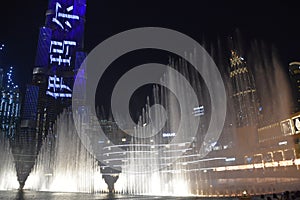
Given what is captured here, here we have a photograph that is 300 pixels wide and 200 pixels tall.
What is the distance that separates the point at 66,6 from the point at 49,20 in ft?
28.3

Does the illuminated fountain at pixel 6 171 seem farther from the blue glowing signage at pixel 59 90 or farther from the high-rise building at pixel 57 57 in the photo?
the blue glowing signage at pixel 59 90

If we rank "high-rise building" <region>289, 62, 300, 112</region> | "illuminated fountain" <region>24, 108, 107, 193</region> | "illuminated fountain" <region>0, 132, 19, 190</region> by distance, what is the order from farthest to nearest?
"high-rise building" <region>289, 62, 300, 112</region>
"illuminated fountain" <region>0, 132, 19, 190</region>
"illuminated fountain" <region>24, 108, 107, 193</region>

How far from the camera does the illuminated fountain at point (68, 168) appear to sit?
26453 mm

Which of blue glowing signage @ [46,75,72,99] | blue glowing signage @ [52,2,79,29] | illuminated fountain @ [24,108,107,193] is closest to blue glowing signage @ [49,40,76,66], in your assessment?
blue glowing signage @ [52,2,79,29]

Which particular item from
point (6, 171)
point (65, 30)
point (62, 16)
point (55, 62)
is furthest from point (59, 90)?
point (6, 171)

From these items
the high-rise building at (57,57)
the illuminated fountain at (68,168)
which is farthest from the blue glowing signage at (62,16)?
the illuminated fountain at (68,168)

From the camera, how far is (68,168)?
1086 inches

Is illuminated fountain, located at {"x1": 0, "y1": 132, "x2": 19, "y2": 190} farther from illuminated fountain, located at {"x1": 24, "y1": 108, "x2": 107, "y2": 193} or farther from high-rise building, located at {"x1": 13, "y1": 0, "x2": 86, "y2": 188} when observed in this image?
high-rise building, located at {"x1": 13, "y1": 0, "x2": 86, "y2": 188}

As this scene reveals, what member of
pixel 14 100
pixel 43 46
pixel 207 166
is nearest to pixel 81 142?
pixel 207 166

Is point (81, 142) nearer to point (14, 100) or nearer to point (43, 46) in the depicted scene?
point (14, 100)

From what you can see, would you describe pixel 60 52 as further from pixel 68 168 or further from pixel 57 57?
pixel 68 168

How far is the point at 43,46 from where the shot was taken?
94.6 meters

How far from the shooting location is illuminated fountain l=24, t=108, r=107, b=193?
26.5 metres

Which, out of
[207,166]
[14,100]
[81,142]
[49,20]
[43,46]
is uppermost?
[49,20]
